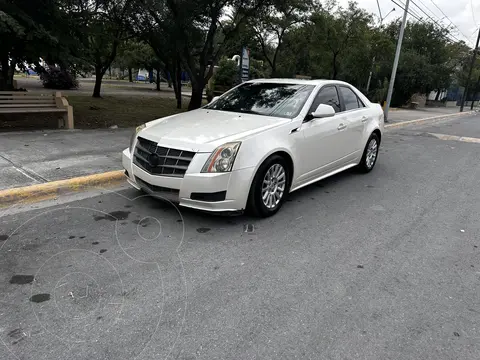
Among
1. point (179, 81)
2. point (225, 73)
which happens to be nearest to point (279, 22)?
point (179, 81)

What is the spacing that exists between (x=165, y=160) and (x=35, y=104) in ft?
18.8

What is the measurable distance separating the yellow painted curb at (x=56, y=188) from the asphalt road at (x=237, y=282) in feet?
0.81

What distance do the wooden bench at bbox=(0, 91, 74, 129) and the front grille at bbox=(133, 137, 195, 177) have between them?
4.98 m

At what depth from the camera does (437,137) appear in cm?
1330

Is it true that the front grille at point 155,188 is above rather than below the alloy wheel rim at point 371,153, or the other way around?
below

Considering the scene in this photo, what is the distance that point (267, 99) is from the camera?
540 cm

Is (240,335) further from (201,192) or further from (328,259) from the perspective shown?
(201,192)

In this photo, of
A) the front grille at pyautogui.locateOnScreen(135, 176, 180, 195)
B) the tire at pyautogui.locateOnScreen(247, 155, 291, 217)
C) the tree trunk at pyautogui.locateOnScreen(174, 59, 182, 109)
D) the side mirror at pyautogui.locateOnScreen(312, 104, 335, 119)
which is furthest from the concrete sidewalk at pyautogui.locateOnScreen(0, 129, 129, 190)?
the tree trunk at pyautogui.locateOnScreen(174, 59, 182, 109)

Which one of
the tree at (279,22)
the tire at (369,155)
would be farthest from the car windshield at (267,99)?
the tree at (279,22)

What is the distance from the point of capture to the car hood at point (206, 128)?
411 cm

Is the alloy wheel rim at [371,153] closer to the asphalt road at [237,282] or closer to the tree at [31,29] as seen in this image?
the asphalt road at [237,282]

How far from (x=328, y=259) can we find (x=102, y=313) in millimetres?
2076

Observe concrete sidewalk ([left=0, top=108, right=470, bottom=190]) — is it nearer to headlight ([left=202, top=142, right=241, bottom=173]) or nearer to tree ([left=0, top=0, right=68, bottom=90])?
tree ([left=0, top=0, right=68, bottom=90])

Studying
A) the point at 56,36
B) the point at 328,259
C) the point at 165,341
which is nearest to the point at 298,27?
the point at 56,36
